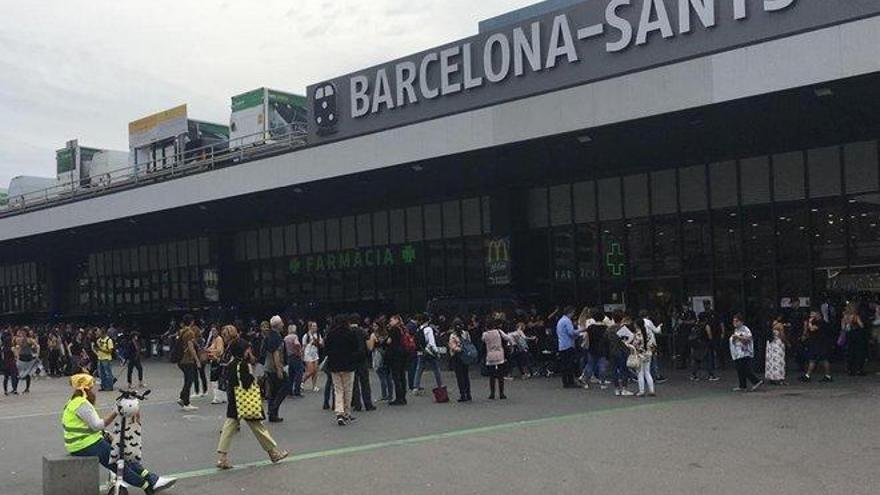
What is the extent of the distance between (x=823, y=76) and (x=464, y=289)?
1538 cm

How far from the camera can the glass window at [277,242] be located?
36344 mm

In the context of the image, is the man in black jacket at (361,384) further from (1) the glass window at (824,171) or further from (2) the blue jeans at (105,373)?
(1) the glass window at (824,171)

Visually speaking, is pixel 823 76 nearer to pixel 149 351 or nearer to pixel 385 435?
pixel 385 435

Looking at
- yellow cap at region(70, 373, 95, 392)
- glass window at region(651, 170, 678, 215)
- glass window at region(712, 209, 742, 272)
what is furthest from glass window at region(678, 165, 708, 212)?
yellow cap at region(70, 373, 95, 392)

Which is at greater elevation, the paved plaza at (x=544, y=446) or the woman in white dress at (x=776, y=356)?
the woman in white dress at (x=776, y=356)

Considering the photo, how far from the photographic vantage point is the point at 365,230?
3291cm

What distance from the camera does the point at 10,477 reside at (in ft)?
34.0

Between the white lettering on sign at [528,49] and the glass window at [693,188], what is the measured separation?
5252 mm

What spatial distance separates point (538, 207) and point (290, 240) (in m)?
12.6

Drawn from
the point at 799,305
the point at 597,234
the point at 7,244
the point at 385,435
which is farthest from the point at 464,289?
the point at 7,244

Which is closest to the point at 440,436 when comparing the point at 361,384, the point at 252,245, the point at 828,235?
the point at 361,384

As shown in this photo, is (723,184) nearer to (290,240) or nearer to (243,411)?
(243,411)

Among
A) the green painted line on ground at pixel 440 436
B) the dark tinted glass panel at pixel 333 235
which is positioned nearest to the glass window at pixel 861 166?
the green painted line on ground at pixel 440 436

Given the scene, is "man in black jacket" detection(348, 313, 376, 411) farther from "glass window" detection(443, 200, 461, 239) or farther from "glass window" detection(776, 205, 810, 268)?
"glass window" detection(443, 200, 461, 239)
